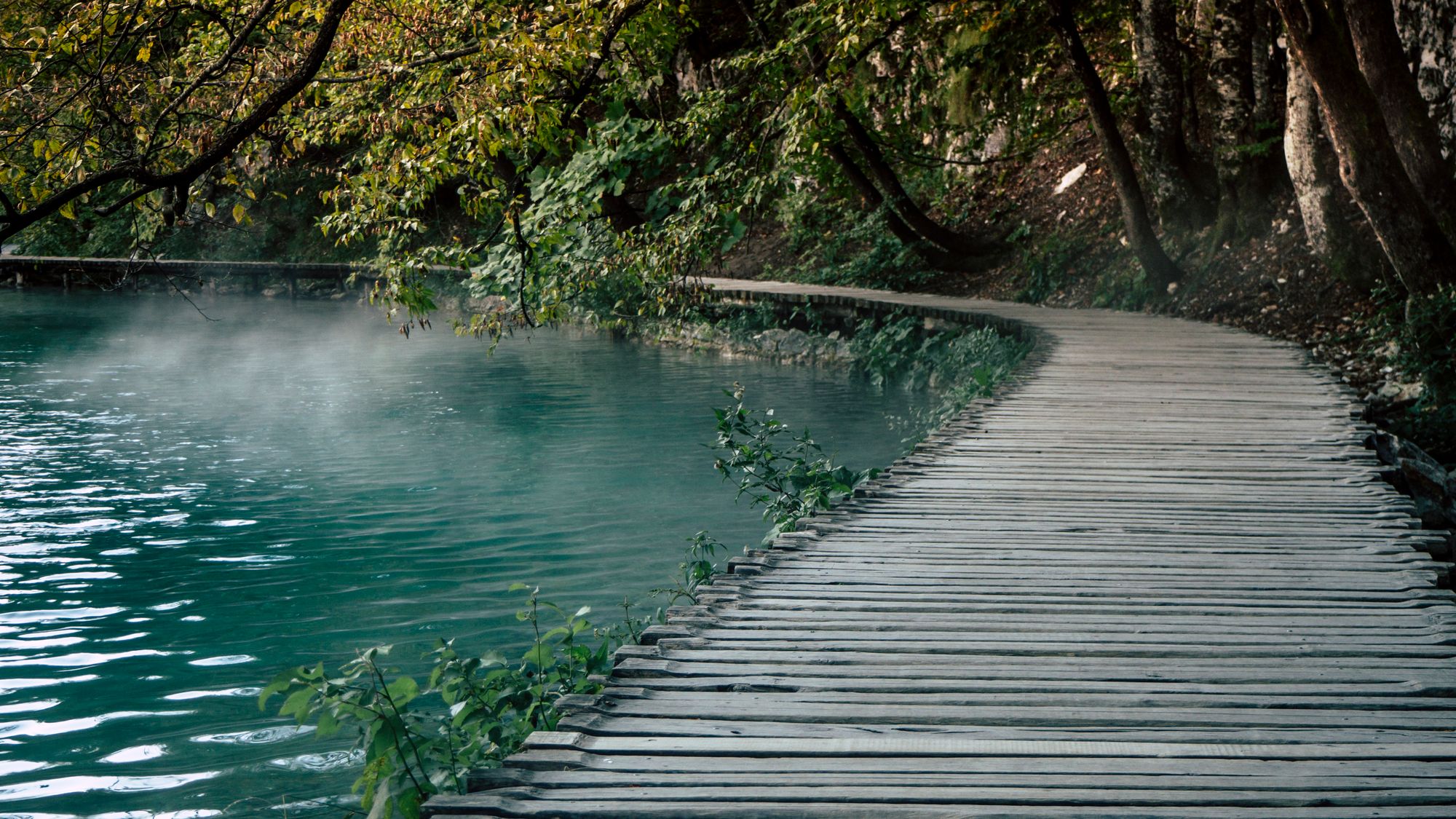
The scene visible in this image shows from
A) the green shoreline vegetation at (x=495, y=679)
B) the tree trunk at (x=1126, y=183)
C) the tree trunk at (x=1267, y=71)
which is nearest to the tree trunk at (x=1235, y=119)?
the tree trunk at (x=1267, y=71)

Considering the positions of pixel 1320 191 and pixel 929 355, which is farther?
pixel 929 355

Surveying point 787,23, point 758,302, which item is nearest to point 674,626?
point 787,23

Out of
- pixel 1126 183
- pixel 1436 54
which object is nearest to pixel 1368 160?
pixel 1436 54

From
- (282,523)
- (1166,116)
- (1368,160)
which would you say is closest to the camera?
(282,523)

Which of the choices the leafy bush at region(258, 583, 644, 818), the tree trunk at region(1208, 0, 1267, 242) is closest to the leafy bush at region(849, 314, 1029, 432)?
the tree trunk at region(1208, 0, 1267, 242)

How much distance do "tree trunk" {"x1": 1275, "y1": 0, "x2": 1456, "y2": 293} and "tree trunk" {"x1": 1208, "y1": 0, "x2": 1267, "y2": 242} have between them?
3.35 meters

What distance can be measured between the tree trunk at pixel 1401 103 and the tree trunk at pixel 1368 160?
0.33 feet

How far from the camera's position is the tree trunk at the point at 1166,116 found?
45.9 ft

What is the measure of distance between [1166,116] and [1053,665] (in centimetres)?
1198

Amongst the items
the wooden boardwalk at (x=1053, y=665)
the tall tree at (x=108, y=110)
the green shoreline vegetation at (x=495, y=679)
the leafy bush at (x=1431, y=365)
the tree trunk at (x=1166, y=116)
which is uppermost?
the tree trunk at (x=1166, y=116)

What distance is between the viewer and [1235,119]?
13539 mm

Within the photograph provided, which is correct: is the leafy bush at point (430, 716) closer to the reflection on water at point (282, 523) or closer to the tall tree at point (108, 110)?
the reflection on water at point (282, 523)

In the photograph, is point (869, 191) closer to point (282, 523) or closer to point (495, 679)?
point (282, 523)

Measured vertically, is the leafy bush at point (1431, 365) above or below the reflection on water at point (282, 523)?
above
